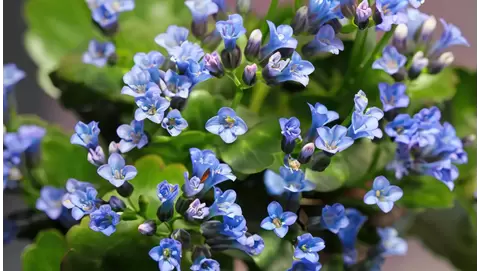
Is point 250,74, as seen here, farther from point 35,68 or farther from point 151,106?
point 35,68

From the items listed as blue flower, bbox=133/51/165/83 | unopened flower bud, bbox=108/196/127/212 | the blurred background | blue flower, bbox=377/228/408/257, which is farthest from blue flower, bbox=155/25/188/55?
the blurred background

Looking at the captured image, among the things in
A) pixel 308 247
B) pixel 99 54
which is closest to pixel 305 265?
pixel 308 247

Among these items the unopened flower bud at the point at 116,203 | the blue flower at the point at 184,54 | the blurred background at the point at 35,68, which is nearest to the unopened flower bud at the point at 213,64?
the blue flower at the point at 184,54

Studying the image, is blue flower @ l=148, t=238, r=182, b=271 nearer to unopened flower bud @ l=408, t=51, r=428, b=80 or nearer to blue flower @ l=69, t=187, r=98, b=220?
blue flower @ l=69, t=187, r=98, b=220

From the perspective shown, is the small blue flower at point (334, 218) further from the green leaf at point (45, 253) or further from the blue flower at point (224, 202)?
the green leaf at point (45, 253)

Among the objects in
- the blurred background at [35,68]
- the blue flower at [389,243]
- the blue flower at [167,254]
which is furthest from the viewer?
the blurred background at [35,68]
